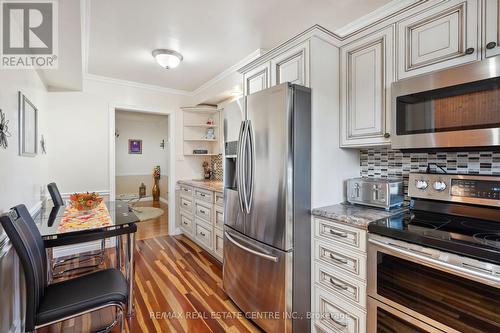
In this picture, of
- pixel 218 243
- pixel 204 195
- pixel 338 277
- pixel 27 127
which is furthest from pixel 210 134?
pixel 338 277

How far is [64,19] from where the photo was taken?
167 cm

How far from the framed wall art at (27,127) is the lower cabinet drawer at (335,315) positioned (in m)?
2.51

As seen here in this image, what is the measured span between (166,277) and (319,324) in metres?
1.67

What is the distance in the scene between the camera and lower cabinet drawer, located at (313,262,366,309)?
1.47 meters

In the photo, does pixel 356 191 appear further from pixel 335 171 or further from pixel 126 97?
pixel 126 97

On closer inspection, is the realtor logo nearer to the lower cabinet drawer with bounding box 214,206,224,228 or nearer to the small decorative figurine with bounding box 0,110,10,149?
the small decorative figurine with bounding box 0,110,10,149

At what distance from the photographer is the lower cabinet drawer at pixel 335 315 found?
1485 mm

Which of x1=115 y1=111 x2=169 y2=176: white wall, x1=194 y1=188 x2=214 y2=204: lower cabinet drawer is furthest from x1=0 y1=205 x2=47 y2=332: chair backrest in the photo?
x1=115 y1=111 x2=169 y2=176: white wall

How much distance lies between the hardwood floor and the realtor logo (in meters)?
2.03

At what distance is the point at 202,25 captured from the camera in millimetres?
2170

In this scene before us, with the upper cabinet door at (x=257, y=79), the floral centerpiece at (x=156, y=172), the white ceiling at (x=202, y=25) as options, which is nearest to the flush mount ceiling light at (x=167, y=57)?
the white ceiling at (x=202, y=25)

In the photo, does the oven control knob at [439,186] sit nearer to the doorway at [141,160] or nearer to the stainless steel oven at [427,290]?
the stainless steel oven at [427,290]

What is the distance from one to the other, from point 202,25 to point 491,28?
1988 mm

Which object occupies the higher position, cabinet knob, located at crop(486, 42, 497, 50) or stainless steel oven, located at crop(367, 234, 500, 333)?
cabinet knob, located at crop(486, 42, 497, 50)
